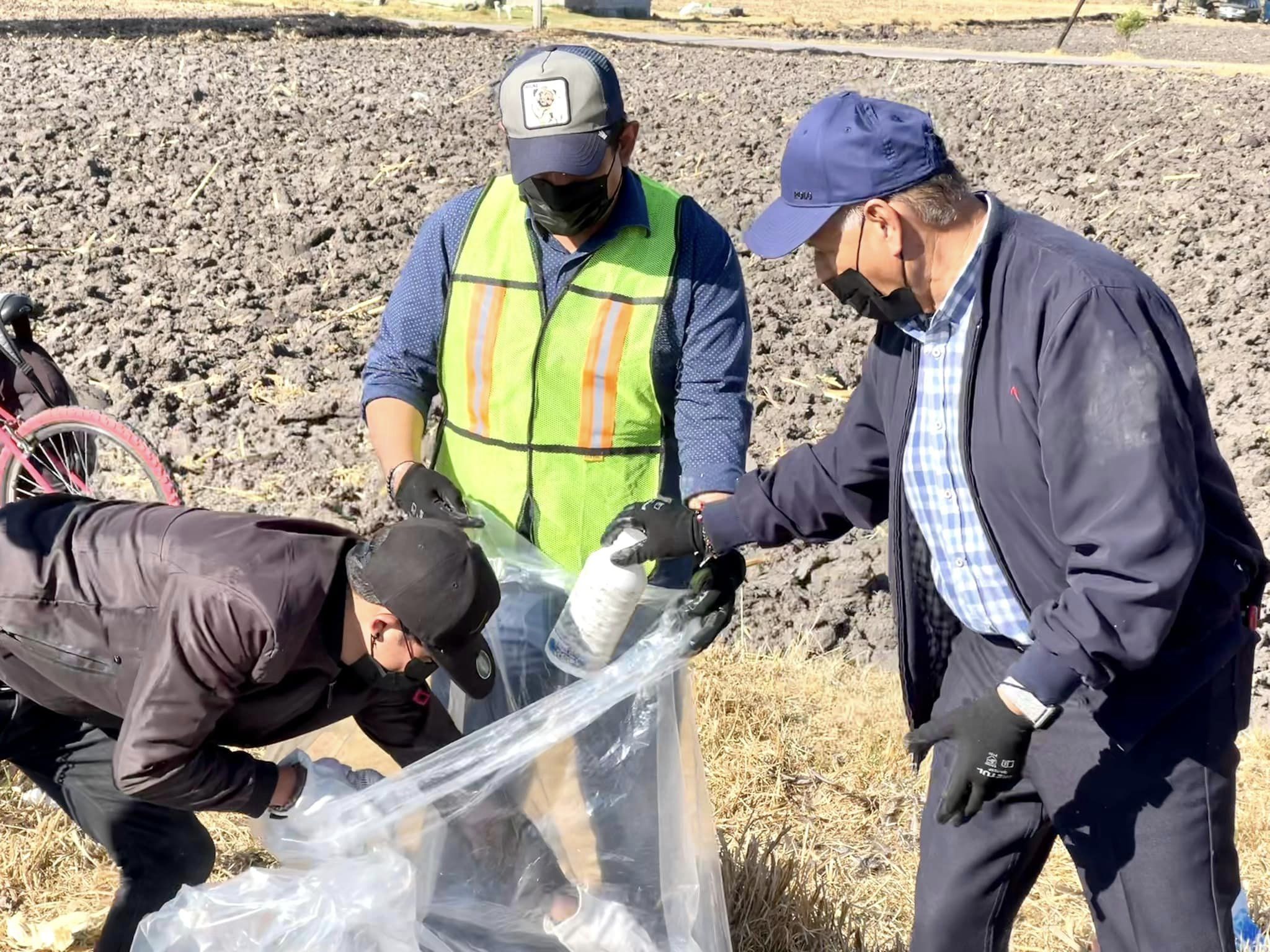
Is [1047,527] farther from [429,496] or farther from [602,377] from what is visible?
[429,496]

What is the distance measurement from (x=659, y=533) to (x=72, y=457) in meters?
2.71

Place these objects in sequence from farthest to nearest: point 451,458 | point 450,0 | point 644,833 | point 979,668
Result: point 450,0 < point 451,458 < point 644,833 < point 979,668

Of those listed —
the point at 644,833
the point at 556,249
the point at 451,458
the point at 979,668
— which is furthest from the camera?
the point at 451,458

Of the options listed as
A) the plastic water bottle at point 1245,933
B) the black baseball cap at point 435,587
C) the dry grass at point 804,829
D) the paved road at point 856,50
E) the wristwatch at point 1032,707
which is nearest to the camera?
the wristwatch at point 1032,707

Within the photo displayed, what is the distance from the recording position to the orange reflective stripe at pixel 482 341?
2496 mm

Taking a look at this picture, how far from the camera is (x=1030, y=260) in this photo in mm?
1719

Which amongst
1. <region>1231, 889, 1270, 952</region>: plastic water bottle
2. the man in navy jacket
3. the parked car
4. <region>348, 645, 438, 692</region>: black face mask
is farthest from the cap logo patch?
the parked car

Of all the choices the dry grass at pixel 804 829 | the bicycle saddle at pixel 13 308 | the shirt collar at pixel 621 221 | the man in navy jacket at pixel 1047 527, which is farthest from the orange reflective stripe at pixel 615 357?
the bicycle saddle at pixel 13 308

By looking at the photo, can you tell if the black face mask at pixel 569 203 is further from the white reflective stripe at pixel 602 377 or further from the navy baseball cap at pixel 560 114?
the white reflective stripe at pixel 602 377

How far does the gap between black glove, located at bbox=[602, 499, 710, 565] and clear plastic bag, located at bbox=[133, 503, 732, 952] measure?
0.13m

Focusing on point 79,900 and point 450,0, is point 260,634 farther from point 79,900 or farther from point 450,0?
point 450,0

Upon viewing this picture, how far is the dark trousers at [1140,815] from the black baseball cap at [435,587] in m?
0.74

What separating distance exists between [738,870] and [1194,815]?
1.11 m

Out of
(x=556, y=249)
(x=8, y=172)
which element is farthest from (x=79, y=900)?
(x=8, y=172)
